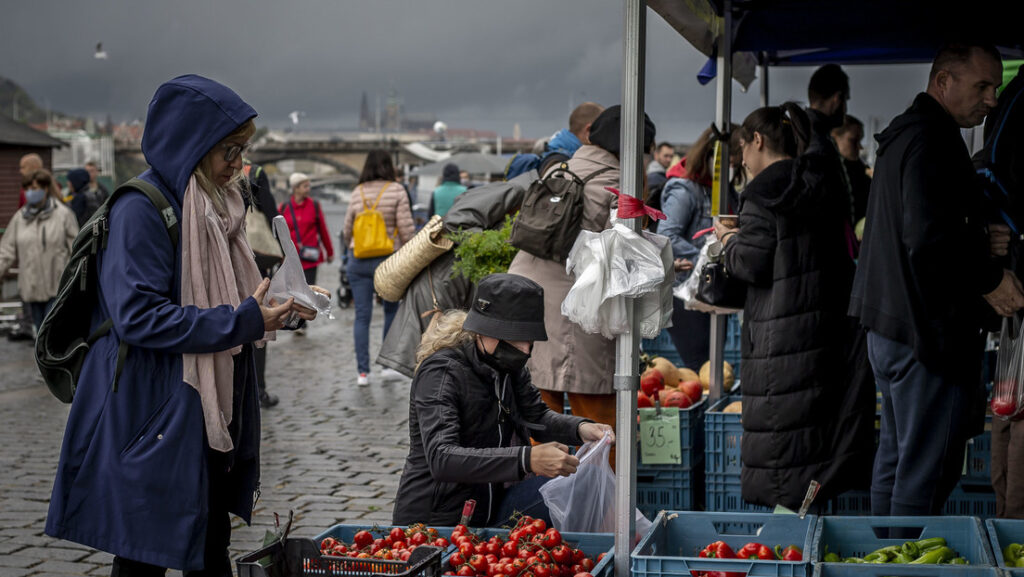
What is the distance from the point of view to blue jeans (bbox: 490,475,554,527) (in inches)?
180

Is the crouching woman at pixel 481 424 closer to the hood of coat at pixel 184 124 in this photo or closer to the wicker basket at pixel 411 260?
the hood of coat at pixel 184 124

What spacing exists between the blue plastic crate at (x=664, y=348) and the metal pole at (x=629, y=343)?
4.43 meters

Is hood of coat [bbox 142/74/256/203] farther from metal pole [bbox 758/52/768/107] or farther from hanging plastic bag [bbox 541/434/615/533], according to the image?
metal pole [bbox 758/52/768/107]

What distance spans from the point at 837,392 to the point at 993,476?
75cm

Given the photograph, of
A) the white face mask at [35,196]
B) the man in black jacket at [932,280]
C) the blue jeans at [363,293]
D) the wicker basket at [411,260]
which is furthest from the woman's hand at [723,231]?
the white face mask at [35,196]

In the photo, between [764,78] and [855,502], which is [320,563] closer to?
[855,502]

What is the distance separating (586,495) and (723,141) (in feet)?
8.78

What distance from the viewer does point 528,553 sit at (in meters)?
3.83

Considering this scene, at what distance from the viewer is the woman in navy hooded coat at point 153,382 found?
325 centimetres

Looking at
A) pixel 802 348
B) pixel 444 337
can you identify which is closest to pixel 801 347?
pixel 802 348

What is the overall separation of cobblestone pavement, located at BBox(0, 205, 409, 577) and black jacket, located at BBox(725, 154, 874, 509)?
77.6 inches

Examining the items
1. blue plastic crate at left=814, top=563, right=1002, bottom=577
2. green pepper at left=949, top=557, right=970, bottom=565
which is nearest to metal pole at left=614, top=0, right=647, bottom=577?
blue plastic crate at left=814, top=563, right=1002, bottom=577

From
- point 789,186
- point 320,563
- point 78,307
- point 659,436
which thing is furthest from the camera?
point 659,436

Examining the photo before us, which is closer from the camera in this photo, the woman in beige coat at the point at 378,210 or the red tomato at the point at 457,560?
the red tomato at the point at 457,560
